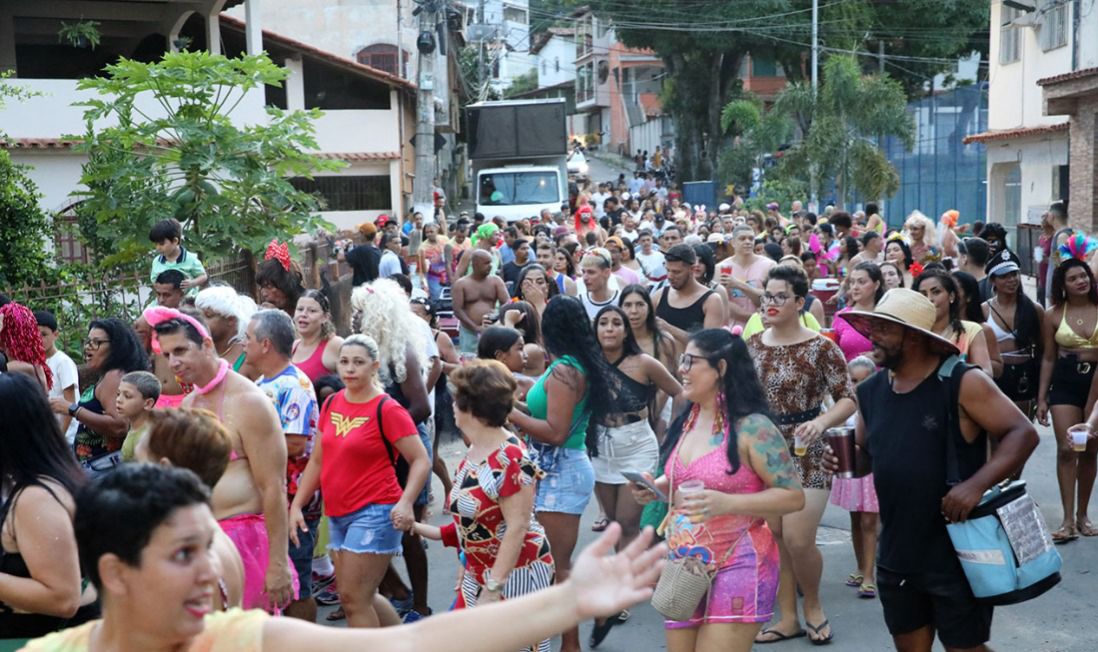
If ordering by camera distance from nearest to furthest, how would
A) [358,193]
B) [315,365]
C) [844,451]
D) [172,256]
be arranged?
1. [844,451]
2. [315,365]
3. [172,256]
4. [358,193]

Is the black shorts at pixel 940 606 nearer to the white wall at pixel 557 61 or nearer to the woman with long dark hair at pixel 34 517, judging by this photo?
the woman with long dark hair at pixel 34 517

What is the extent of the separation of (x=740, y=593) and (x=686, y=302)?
4.73m

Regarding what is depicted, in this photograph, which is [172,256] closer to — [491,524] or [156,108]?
[491,524]

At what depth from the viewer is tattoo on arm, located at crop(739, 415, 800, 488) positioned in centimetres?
498

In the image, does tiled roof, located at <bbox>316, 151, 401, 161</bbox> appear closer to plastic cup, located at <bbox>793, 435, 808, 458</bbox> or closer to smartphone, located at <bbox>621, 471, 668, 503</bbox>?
plastic cup, located at <bbox>793, 435, 808, 458</bbox>

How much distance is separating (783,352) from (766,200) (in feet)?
93.3

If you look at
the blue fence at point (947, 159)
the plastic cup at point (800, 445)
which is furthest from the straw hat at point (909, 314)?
the blue fence at point (947, 159)

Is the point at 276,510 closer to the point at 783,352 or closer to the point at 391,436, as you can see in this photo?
the point at 391,436

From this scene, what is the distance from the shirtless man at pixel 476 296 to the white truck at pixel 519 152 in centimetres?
1833

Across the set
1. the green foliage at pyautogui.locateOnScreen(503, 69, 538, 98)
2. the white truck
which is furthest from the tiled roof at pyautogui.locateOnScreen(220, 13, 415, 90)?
the green foliage at pyautogui.locateOnScreen(503, 69, 538, 98)

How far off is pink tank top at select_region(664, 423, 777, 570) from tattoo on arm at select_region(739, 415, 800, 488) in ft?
0.21

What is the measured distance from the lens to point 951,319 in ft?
24.1

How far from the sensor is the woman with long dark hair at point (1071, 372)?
862 centimetres

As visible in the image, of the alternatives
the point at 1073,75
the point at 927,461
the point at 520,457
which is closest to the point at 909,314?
the point at 927,461
